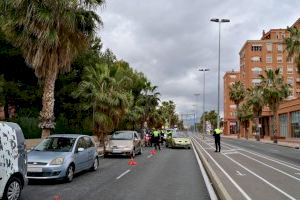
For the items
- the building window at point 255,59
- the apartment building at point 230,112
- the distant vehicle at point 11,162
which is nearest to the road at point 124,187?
the distant vehicle at point 11,162

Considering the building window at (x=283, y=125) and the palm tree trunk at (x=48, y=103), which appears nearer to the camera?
the palm tree trunk at (x=48, y=103)

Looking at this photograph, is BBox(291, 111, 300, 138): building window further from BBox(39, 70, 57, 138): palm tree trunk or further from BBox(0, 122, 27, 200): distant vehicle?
BBox(0, 122, 27, 200): distant vehicle

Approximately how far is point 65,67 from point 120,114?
39.6 feet

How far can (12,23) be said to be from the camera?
799 inches

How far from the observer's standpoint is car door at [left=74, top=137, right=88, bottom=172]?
50.2 ft

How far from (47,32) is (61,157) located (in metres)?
7.61

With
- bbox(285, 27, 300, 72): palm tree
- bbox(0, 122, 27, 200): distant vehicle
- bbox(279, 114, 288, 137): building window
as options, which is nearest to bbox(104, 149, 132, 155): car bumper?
bbox(0, 122, 27, 200): distant vehicle

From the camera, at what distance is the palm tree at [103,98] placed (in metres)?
32.2

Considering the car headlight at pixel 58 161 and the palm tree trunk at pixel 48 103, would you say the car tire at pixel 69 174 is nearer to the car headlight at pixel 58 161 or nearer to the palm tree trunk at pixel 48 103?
the car headlight at pixel 58 161

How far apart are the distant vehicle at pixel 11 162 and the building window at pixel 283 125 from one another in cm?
7436

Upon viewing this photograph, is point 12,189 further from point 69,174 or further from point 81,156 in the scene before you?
point 81,156

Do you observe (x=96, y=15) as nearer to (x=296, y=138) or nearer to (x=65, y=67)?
(x=65, y=67)

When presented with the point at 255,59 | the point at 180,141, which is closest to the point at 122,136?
the point at 180,141

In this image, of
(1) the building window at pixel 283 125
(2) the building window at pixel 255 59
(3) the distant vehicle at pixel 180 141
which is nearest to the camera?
(3) the distant vehicle at pixel 180 141
